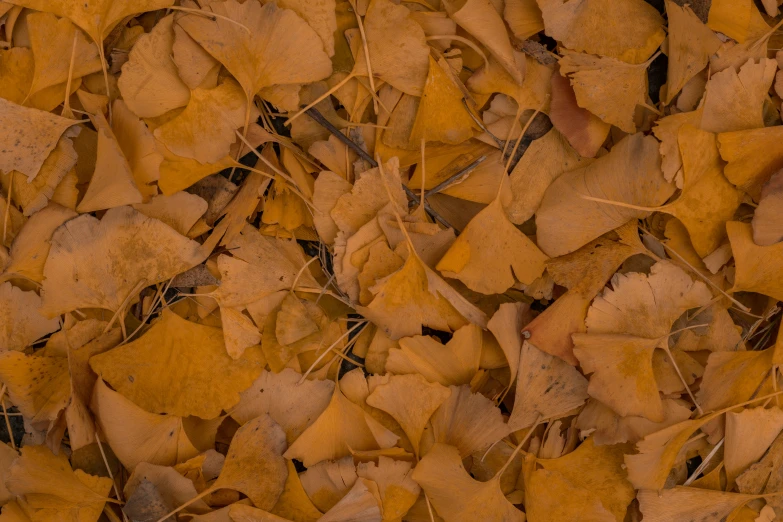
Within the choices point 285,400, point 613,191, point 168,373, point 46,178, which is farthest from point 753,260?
point 46,178

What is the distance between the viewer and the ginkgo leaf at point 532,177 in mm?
694

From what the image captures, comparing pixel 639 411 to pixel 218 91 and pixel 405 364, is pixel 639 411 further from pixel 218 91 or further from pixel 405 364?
pixel 218 91

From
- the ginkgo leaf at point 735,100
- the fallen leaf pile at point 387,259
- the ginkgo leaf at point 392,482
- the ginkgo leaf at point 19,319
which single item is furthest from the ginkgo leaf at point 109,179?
the ginkgo leaf at point 735,100

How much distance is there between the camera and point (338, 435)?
68cm

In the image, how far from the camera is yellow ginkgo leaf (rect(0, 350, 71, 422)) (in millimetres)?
661

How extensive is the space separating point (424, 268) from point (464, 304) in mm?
57

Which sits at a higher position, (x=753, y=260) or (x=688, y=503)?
(x=753, y=260)

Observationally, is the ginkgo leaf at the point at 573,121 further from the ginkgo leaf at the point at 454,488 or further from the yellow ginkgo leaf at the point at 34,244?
the yellow ginkgo leaf at the point at 34,244

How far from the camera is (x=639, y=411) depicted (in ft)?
2.16

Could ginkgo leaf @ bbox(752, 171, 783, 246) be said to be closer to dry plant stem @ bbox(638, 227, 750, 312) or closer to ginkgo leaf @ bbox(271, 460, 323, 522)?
dry plant stem @ bbox(638, 227, 750, 312)

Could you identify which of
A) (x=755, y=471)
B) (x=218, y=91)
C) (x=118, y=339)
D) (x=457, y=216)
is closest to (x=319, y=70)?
(x=218, y=91)

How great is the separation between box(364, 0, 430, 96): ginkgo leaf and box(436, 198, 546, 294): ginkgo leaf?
15 cm

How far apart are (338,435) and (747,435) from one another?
405mm

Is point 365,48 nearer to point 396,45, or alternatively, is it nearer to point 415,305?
point 396,45
